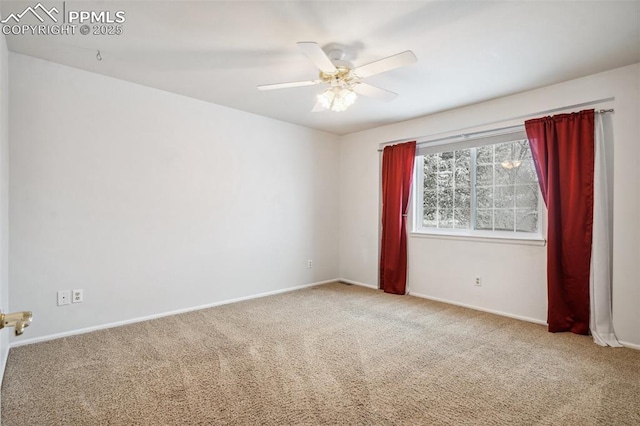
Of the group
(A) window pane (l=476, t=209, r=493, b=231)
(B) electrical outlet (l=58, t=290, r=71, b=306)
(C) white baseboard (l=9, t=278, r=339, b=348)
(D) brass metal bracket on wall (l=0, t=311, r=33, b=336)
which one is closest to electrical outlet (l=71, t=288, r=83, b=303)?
(B) electrical outlet (l=58, t=290, r=71, b=306)

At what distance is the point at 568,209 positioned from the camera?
3.09m

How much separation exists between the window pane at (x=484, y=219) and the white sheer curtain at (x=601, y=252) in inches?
40.9

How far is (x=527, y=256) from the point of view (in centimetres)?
344

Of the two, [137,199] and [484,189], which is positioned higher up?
[484,189]

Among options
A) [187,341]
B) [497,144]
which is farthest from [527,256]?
[187,341]

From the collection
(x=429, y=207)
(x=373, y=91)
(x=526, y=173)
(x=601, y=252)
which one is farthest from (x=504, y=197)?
(x=373, y=91)

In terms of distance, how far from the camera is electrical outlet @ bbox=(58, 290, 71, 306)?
9.45ft

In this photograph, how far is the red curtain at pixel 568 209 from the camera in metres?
3.00

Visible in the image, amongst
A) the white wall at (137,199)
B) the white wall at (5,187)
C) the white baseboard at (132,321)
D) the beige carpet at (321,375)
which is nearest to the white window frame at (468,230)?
the beige carpet at (321,375)

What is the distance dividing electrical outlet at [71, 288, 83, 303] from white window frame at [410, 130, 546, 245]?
3746mm

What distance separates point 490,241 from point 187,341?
3.27m

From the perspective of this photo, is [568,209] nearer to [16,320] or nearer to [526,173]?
[526,173]

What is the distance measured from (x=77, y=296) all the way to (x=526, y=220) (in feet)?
14.7

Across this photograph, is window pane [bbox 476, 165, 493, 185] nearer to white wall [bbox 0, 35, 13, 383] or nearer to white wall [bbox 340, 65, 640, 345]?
white wall [bbox 340, 65, 640, 345]
